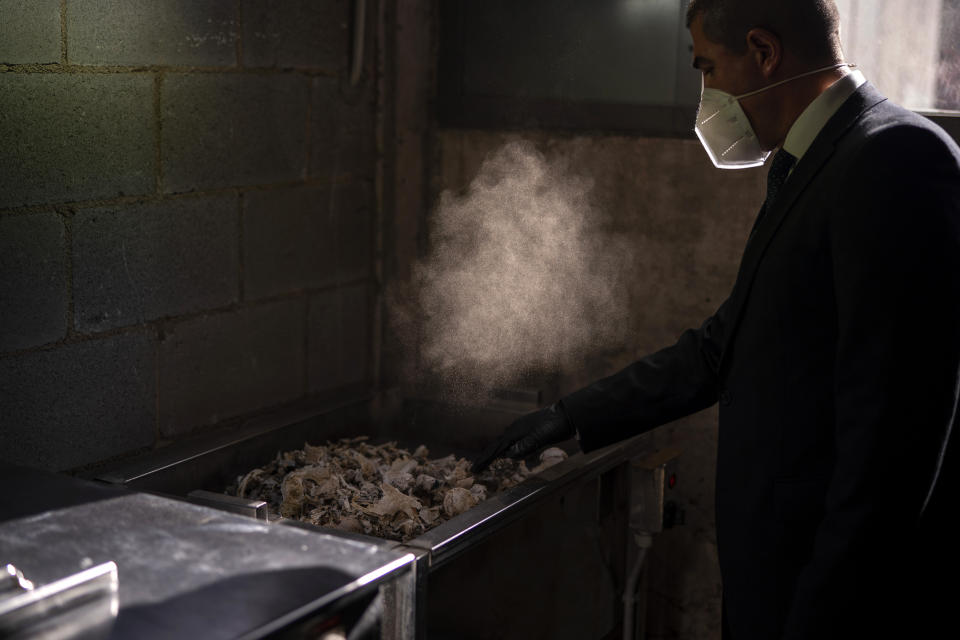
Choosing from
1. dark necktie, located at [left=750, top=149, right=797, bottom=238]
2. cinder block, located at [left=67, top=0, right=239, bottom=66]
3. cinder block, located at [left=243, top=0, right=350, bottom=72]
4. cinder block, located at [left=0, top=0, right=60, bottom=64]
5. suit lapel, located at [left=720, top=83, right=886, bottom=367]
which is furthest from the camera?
cinder block, located at [left=243, top=0, right=350, bottom=72]

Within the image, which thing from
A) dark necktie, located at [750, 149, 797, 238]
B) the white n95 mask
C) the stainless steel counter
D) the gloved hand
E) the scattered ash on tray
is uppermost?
the white n95 mask

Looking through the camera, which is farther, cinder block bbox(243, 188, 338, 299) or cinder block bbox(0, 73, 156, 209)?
cinder block bbox(243, 188, 338, 299)

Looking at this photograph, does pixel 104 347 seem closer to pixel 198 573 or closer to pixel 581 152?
pixel 198 573

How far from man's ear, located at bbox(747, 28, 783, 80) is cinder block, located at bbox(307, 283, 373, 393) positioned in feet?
4.35

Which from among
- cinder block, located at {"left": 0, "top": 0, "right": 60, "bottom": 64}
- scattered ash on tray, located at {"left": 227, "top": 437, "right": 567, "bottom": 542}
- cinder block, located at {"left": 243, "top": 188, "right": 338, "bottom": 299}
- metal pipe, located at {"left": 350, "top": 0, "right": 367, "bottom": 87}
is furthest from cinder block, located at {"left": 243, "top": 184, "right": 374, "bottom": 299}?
cinder block, located at {"left": 0, "top": 0, "right": 60, "bottom": 64}

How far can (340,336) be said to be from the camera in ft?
8.55

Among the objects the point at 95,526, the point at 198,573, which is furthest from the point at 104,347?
the point at 198,573

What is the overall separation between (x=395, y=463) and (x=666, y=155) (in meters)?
0.91

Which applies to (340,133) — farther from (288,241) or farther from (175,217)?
(175,217)

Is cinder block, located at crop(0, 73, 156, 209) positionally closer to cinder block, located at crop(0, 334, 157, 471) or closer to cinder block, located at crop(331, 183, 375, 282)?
cinder block, located at crop(0, 334, 157, 471)

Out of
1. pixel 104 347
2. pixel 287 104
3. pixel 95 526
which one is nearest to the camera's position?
pixel 95 526

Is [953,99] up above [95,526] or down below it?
above

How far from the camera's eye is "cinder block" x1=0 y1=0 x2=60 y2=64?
68.3 inches

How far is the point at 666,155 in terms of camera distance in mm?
2410
